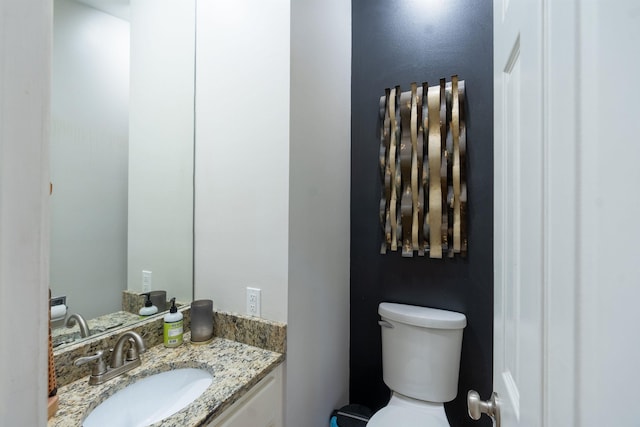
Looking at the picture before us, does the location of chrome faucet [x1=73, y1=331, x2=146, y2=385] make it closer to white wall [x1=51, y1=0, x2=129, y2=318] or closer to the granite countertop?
the granite countertop

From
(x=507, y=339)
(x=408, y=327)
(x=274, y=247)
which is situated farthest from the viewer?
(x=408, y=327)

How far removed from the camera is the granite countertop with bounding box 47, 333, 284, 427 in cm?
77

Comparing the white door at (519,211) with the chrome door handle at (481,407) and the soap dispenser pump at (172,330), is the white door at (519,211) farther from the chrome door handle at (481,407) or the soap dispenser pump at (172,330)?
the soap dispenser pump at (172,330)

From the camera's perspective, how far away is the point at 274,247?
1162mm

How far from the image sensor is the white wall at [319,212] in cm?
118

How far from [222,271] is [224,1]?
3.97ft

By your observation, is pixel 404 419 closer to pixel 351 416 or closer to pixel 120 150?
pixel 351 416

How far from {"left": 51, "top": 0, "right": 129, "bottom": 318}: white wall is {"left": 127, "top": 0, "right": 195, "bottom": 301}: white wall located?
8 centimetres

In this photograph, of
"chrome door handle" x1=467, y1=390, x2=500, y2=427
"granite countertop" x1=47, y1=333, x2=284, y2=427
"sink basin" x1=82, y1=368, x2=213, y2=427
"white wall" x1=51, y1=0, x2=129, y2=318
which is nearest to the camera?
"chrome door handle" x1=467, y1=390, x2=500, y2=427

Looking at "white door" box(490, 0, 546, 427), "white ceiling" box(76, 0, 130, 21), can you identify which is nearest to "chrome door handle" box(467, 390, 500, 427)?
"white door" box(490, 0, 546, 427)

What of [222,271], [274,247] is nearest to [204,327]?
[222,271]

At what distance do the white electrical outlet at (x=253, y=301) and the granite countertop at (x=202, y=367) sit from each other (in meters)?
0.13

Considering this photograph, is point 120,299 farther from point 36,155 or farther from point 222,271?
point 36,155

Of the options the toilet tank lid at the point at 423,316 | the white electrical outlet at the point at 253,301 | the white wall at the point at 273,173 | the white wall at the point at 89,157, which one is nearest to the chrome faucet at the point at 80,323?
the white wall at the point at 89,157
